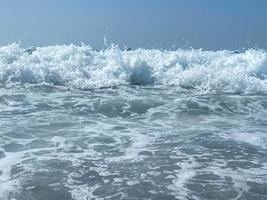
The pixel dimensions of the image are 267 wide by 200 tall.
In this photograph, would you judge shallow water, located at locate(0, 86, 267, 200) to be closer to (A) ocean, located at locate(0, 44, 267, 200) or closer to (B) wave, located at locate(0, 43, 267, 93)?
(A) ocean, located at locate(0, 44, 267, 200)

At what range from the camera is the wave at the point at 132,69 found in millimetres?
18156

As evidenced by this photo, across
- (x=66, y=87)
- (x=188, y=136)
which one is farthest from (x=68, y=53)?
(x=188, y=136)

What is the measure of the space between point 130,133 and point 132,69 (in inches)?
448

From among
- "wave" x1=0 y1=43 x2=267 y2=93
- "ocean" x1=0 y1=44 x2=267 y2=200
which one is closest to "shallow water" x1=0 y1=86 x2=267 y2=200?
"ocean" x1=0 y1=44 x2=267 y2=200

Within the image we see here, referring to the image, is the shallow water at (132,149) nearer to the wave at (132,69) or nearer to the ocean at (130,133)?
the ocean at (130,133)

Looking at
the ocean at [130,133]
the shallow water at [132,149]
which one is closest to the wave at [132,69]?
the ocean at [130,133]

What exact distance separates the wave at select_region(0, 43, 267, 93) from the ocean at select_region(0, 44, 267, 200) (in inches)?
2.8

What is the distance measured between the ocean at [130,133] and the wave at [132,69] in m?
0.07

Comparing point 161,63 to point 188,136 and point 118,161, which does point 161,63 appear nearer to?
point 188,136

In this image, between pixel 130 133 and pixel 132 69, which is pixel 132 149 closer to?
pixel 130 133

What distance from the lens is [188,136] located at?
9141mm

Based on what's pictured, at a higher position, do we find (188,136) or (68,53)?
(68,53)

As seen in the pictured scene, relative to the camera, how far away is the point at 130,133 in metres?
9.45

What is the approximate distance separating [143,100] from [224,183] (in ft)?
25.4
